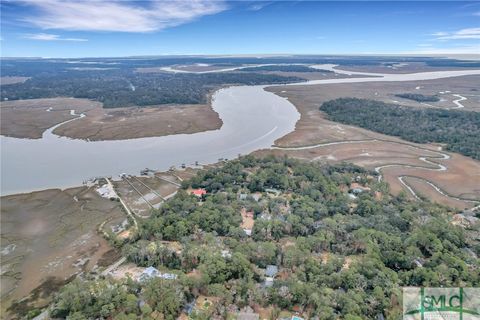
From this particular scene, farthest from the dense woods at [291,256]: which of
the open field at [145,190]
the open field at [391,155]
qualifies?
the open field at [391,155]

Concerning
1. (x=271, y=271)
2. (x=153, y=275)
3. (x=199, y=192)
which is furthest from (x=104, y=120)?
(x=271, y=271)

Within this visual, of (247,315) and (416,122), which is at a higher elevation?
(416,122)

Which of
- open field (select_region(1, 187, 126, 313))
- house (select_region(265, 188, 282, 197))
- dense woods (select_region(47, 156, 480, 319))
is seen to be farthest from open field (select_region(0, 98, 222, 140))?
dense woods (select_region(47, 156, 480, 319))

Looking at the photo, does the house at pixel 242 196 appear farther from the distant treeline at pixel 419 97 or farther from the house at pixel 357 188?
the distant treeline at pixel 419 97

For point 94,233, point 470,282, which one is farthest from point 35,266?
point 470,282

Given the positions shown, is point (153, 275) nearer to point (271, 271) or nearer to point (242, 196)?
point (271, 271)

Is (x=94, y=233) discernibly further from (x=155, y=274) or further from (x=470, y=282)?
(x=470, y=282)
